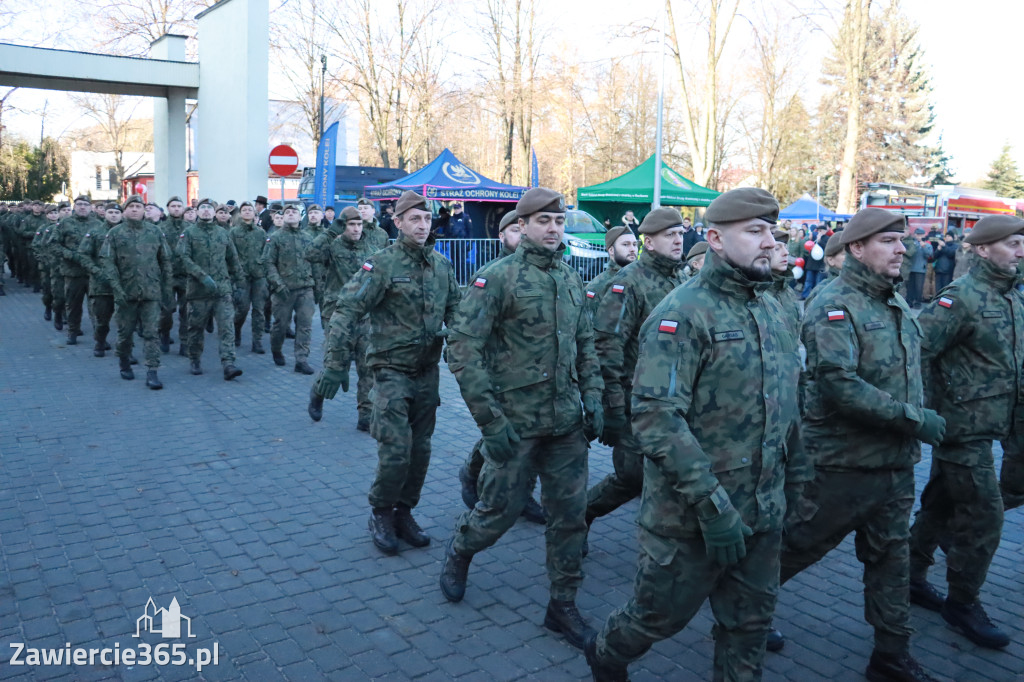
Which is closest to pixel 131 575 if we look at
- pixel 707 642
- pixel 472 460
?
pixel 472 460

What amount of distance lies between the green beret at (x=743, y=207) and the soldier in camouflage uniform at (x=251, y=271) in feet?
36.4

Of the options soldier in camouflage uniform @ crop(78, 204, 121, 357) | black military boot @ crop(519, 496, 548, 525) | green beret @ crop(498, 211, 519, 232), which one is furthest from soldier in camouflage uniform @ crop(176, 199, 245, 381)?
black military boot @ crop(519, 496, 548, 525)

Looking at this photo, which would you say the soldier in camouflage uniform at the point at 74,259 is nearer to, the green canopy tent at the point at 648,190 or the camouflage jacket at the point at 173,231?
the camouflage jacket at the point at 173,231

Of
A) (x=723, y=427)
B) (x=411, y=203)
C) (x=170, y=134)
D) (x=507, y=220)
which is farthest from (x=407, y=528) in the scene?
(x=170, y=134)

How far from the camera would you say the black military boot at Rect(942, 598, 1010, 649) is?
14.6 ft

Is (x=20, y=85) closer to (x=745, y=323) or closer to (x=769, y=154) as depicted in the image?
(x=745, y=323)

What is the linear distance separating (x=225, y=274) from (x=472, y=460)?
7094 millimetres

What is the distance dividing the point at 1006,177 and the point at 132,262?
6060cm

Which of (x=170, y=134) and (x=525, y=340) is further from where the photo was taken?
(x=170, y=134)

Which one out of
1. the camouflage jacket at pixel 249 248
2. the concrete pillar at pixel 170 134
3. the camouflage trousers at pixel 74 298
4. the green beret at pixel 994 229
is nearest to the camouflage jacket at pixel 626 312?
the green beret at pixel 994 229

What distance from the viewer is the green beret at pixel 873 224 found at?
404 centimetres

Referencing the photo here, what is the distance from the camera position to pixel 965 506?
4.60 meters

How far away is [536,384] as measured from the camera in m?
4.59

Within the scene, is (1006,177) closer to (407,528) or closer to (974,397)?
(974,397)
